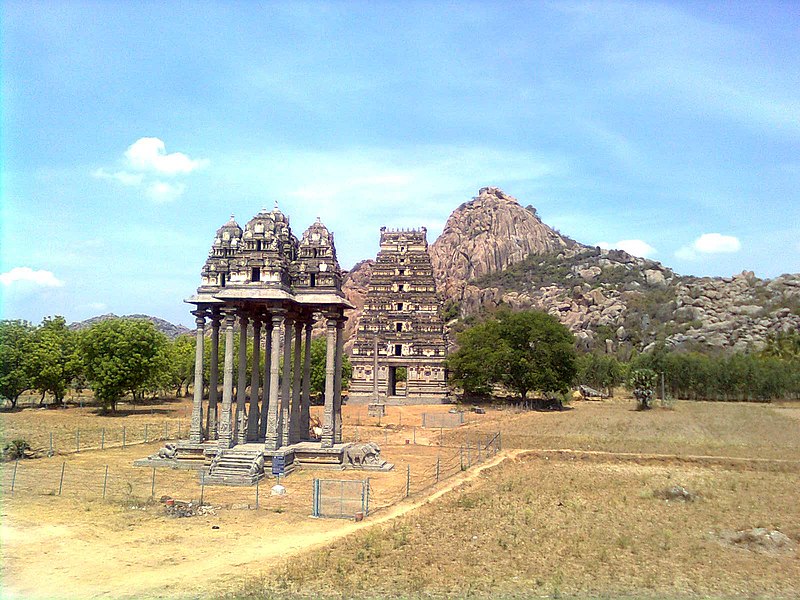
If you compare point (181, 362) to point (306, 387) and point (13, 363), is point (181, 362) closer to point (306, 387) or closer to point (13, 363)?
point (13, 363)

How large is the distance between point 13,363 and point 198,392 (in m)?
35.8

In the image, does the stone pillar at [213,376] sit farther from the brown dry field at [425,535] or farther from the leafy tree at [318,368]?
the leafy tree at [318,368]

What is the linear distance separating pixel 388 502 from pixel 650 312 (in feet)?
374

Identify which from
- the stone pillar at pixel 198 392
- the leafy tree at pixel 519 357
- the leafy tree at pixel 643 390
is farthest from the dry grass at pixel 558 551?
the leafy tree at pixel 519 357

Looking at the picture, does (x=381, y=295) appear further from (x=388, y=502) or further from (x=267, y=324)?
(x=388, y=502)

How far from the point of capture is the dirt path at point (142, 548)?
1317cm

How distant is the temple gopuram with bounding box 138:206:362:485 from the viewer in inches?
1088

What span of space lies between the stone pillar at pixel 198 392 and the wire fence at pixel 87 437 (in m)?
6.99

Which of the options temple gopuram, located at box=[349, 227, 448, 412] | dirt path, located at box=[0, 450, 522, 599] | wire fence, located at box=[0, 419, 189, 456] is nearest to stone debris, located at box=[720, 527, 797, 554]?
dirt path, located at box=[0, 450, 522, 599]

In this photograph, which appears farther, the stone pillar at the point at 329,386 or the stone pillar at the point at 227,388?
the stone pillar at the point at 329,386

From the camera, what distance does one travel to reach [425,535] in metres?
17.5

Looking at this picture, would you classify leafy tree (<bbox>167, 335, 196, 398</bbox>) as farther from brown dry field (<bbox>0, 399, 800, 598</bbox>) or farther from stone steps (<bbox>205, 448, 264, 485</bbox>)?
stone steps (<bbox>205, 448, 264, 485</bbox>)

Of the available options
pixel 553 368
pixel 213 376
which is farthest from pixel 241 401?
pixel 553 368

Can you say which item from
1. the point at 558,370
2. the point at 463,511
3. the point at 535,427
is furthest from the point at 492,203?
the point at 463,511
